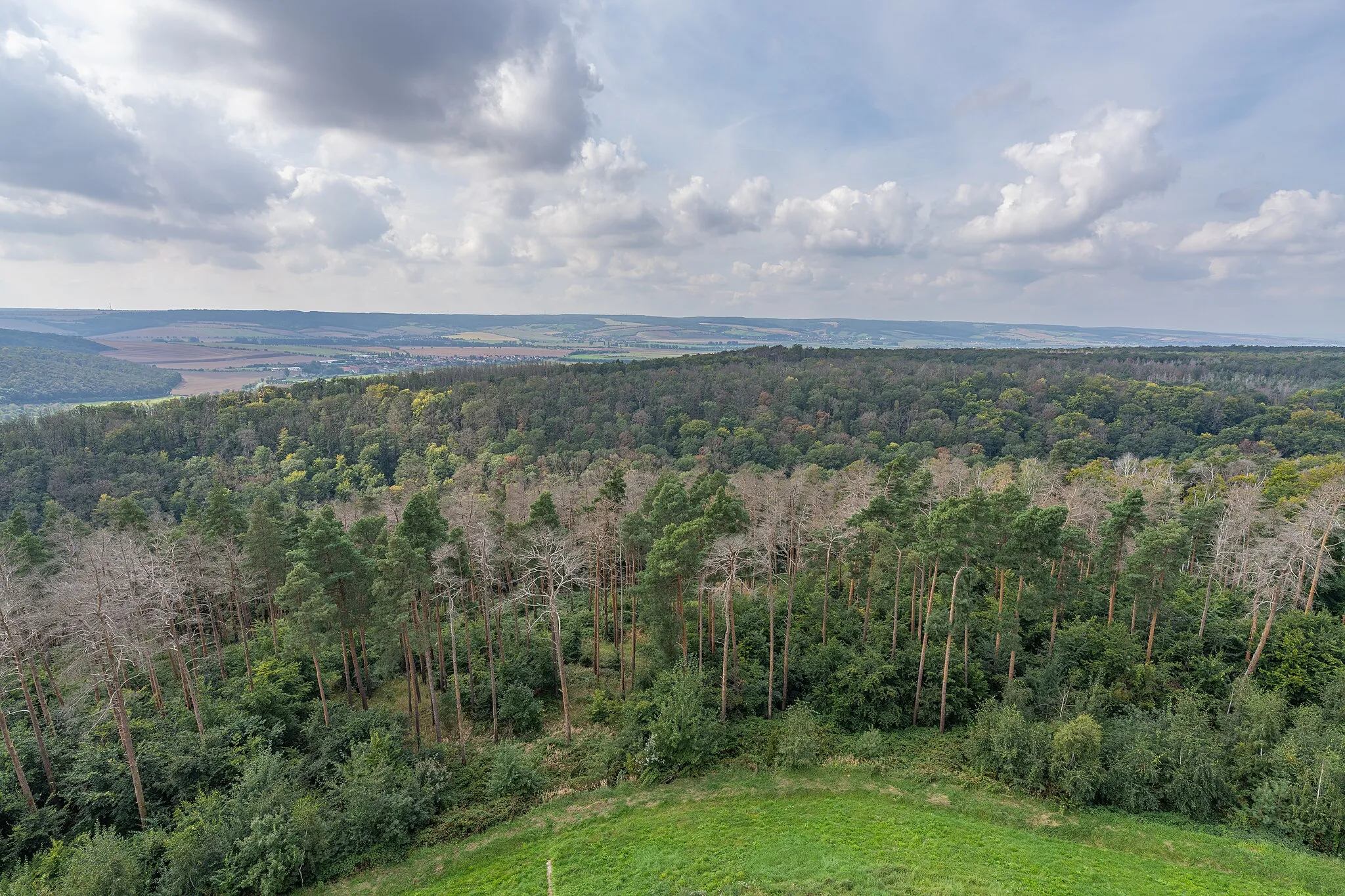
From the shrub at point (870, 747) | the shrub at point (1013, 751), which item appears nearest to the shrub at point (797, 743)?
the shrub at point (870, 747)

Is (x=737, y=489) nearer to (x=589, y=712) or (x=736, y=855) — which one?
(x=589, y=712)

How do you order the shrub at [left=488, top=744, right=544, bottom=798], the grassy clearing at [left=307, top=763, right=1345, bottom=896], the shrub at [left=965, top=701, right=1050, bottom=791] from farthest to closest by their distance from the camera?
the shrub at [left=488, top=744, right=544, bottom=798] < the shrub at [left=965, top=701, right=1050, bottom=791] < the grassy clearing at [left=307, top=763, right=1345, bottom=896]

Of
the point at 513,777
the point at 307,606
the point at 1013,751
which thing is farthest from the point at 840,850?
the point at 307,606

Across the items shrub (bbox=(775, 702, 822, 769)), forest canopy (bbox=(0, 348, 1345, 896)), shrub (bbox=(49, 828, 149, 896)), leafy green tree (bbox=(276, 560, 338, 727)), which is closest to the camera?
shrub (bbox=(49, 828, 149, 896))

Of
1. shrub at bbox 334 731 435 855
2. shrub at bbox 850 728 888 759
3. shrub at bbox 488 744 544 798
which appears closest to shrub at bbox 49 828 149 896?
shrub at bbox 334 731 435 855

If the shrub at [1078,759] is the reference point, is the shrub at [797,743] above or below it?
below

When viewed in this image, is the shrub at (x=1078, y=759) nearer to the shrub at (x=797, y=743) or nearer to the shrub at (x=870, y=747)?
the shrub at (x=870, y=747)

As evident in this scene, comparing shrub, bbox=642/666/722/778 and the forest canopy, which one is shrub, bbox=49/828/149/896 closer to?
the forest canopy
